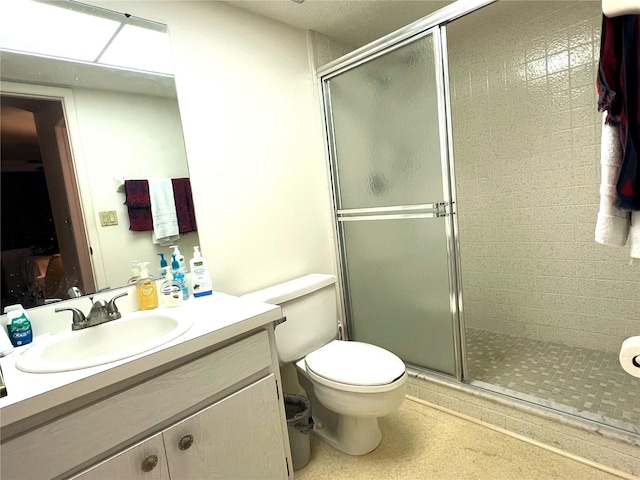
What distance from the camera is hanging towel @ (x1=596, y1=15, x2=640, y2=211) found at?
0.72m

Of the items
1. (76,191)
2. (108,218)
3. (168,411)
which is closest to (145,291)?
(108,218)

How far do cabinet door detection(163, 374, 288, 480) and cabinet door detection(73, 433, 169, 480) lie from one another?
2cm

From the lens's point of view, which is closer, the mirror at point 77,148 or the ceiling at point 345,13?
the mirror at point 77,148

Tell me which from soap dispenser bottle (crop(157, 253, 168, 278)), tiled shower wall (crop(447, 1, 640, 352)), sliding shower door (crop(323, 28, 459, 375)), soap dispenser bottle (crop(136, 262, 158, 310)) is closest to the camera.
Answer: soap dispenser bottle (crop(136, 262, 158, 310))

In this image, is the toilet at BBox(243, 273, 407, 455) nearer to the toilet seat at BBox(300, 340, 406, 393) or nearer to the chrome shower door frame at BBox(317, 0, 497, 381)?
the toilet seat at BBox(300, 340, 406, 393)

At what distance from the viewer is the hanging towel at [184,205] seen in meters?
1.51

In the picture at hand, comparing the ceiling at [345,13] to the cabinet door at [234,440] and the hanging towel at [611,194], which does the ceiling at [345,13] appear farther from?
the cabinet door at [234,440]

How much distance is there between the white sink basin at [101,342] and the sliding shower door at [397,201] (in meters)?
1.21

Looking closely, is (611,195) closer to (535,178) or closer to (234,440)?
(234,440)

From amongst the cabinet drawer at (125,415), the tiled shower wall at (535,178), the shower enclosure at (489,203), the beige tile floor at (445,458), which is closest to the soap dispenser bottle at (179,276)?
the cabinet drawer at (125,415)

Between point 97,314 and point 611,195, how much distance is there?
5.05 feet

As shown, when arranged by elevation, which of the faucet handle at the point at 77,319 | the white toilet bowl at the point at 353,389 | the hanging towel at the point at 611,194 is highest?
the hanging towel at the point at 611,194

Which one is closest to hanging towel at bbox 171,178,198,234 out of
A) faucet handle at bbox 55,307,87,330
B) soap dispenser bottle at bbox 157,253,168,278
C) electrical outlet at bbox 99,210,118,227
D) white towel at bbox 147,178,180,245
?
white towel at bbox 147,178,180,245

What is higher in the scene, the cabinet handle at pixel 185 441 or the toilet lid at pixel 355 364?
the cabinet handle at pixel 185 441
